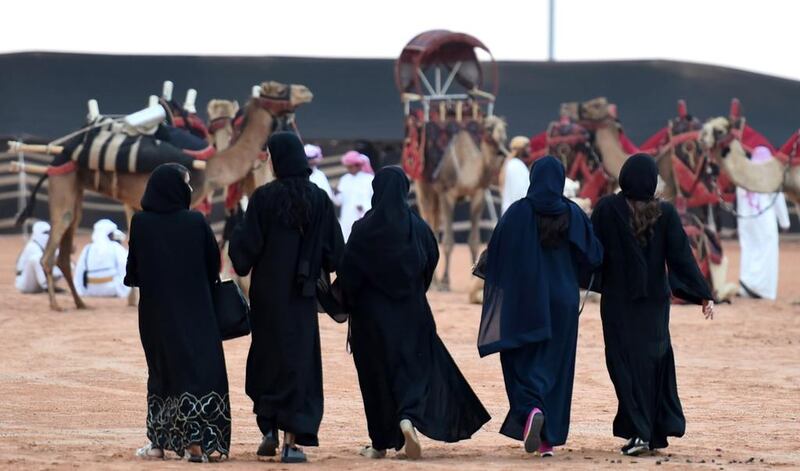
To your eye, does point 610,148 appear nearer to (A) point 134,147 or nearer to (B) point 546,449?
(A) point 134,147

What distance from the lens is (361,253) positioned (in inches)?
340

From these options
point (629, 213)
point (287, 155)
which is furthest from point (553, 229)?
point (287, 155)

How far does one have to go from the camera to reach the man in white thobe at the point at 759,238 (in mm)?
20344

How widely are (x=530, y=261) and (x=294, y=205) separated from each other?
4.10 ft

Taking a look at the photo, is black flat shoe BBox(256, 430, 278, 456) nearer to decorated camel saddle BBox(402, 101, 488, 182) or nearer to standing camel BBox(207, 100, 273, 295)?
standing camel BBox(207, 100, 273, 295)

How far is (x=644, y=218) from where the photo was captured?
8.78 metres

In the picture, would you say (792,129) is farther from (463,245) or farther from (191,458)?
(191,458)

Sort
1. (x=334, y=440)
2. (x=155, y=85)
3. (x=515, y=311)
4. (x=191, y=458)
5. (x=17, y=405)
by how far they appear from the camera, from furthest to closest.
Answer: (x=155, y=85)
(x=17, y=405)
(x=334, y=440)
(x=515, y=311)
(x=191, y=458)

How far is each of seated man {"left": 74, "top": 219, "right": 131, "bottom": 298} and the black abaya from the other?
37.2 ft

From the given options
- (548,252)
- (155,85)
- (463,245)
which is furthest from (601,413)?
(463,245)

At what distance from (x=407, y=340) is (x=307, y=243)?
0.71m

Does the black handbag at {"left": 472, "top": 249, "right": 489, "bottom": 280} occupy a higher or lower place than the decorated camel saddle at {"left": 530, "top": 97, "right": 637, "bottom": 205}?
lower

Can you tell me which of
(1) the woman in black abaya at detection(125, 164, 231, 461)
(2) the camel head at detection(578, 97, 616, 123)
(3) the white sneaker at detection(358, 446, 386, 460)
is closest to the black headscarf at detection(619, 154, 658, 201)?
(3) the white sneaker at detection(358, 446, 386, 460)

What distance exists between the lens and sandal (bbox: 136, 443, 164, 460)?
8.25m
